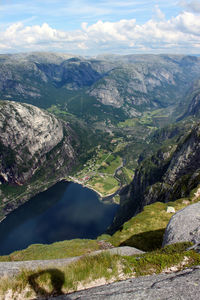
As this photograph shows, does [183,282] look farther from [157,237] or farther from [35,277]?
[157,237]

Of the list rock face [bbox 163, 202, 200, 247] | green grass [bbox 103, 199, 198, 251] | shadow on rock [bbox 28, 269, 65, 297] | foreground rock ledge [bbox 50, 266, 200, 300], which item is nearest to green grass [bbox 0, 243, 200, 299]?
shadow on rock [bbox 28, 269, 65, 297]

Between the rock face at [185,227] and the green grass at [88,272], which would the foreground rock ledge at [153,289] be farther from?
the rock face at [185,227]

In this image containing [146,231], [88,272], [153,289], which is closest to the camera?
[153,289]

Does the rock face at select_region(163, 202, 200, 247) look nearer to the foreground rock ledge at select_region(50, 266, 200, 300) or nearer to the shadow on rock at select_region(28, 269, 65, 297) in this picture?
the foreground rock ledge at select_region(50, 266, 200, 300)

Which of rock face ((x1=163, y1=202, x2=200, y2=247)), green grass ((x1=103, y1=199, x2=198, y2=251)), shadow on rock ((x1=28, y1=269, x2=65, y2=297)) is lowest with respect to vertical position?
green grass ((x1=103, y1=199, x2=198, y2=251))

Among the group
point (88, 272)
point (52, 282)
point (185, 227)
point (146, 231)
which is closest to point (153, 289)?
point (88, 272)

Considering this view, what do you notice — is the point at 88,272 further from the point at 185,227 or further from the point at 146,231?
the point at 146,231

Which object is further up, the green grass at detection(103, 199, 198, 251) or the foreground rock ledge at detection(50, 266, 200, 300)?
the foreground rock ledge at detection(50, 266, 200, 300)
